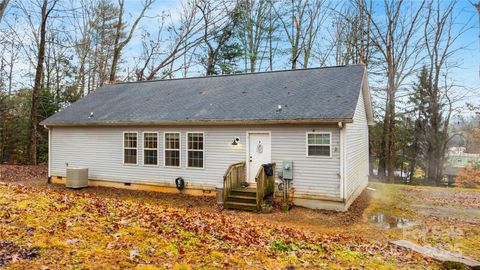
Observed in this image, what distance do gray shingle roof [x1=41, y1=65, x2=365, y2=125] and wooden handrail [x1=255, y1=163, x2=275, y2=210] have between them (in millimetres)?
1918

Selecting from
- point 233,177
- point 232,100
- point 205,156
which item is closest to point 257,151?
point 233,177

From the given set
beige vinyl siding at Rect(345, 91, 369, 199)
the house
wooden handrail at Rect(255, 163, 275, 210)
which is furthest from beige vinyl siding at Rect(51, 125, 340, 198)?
beige vinyl siding at Rect(345, 91, 369, 199)

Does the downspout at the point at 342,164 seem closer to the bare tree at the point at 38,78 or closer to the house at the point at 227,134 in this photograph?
the house at the point at 227,134

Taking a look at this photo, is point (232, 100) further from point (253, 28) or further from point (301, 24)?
point (301, 24)

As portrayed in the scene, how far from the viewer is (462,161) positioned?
111 feet

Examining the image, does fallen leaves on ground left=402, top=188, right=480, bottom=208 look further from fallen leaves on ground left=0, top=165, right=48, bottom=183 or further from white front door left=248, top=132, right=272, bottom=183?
fallen leaves on ground left=0, top=165, right=48, bottom=183

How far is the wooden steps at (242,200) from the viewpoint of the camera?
30.8ft

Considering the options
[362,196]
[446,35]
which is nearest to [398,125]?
[446,35]

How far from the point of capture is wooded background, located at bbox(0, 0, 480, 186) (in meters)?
21.1

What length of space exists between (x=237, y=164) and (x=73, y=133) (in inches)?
346

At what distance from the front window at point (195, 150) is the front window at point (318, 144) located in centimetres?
422

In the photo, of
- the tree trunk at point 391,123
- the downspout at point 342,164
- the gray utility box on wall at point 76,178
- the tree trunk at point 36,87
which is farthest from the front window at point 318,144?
the tree trunk at point 36,87

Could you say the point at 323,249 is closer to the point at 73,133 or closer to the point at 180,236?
the point at 180,236

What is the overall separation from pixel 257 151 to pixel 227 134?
1355 millimetres
